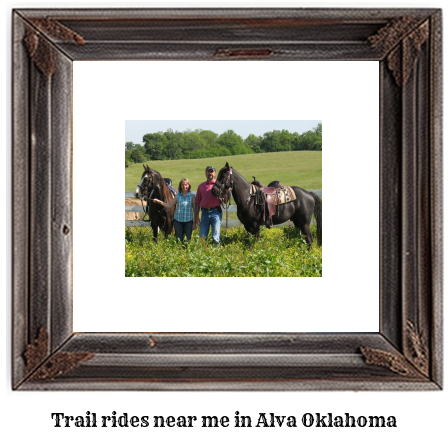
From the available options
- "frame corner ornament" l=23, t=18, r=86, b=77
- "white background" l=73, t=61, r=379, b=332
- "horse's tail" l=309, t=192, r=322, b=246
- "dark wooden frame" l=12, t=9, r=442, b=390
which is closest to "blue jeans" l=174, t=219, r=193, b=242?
"white background" l=73, t=61, r=379, b=332

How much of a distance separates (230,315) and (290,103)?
1.06 meters

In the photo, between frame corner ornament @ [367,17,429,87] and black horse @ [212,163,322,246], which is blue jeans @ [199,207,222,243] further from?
frame corner ornament @ [367,17,429,87]

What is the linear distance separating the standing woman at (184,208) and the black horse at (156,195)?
26 millimetres

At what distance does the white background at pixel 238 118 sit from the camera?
7.02ft

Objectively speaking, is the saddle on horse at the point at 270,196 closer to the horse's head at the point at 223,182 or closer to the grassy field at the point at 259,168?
the grassy field at the point at 259,168

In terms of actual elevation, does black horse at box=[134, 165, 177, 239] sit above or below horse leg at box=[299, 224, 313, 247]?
above

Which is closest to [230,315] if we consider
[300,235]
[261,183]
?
[300,235]

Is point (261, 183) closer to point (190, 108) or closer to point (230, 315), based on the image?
point (190, 108)

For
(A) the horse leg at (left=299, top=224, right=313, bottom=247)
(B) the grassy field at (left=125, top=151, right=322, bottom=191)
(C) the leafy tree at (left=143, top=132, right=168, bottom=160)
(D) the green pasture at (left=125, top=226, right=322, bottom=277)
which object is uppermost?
(C) the leafy tree at (left=143, top=132, right=168, bottom=160)

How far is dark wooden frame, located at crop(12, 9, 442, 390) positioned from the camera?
206 cm

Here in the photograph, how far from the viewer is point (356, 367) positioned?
2070 mm

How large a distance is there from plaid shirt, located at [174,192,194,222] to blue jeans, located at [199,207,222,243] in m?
0.07

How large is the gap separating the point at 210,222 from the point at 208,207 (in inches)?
3.2
